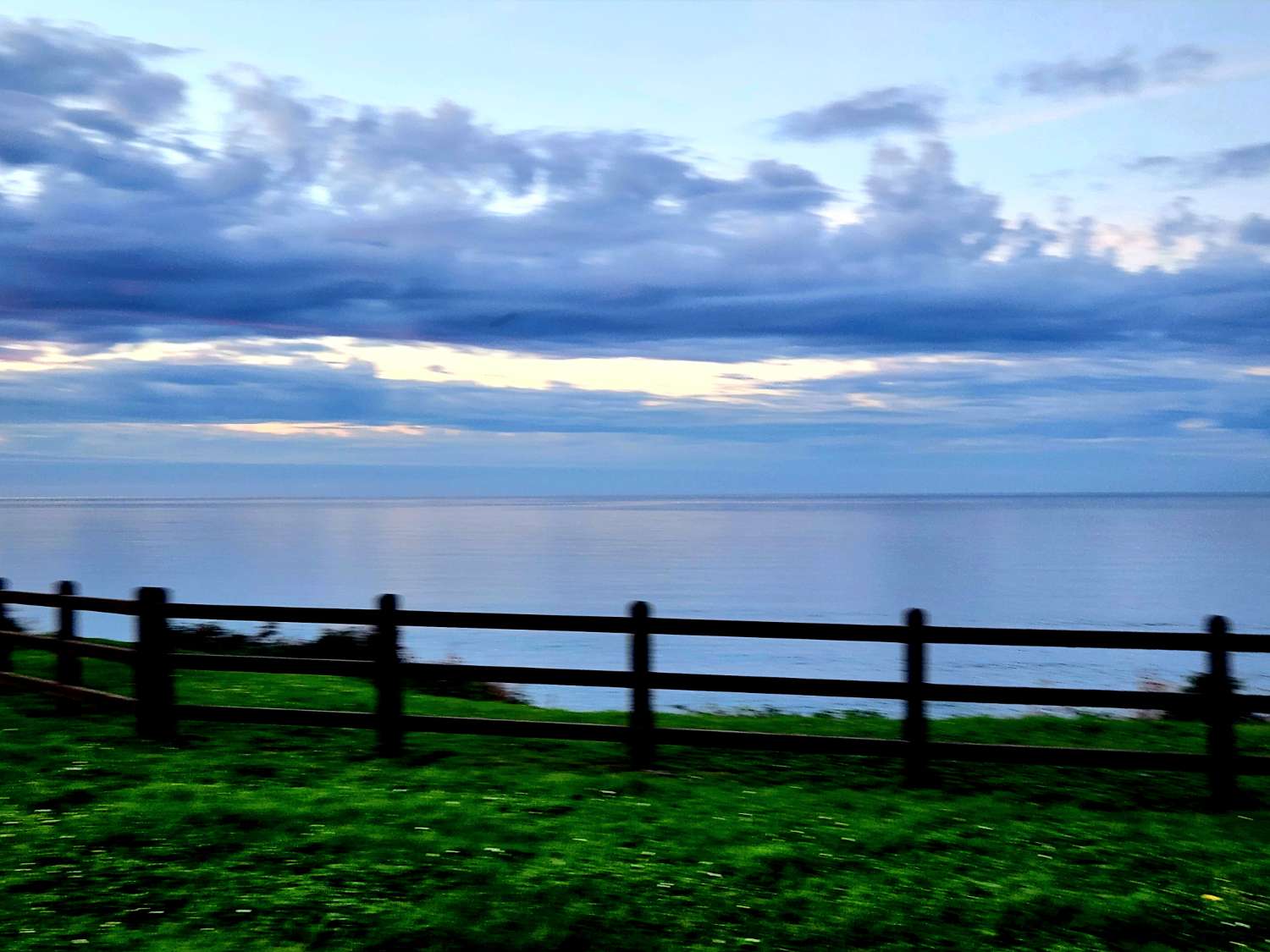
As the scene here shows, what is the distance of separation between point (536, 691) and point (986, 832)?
25.2 m

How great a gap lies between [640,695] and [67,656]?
7.59 m

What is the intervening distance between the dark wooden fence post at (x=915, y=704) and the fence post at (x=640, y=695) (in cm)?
252

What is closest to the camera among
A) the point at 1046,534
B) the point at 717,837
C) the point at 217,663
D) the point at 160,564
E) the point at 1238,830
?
the point at 717,837

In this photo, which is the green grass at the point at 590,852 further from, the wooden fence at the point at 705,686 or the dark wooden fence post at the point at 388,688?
the wooden fence at the point at 705,686

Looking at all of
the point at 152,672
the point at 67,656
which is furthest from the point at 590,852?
the point at 67,656

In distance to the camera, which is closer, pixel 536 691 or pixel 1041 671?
pixel 536 691

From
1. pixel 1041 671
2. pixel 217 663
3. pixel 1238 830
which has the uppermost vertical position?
pixel 217 663

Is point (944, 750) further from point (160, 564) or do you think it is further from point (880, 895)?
point (160, 564)

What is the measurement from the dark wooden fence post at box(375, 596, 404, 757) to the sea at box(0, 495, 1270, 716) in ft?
47.2

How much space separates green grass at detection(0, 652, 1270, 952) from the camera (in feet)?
23.7

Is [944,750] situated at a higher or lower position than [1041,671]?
higher

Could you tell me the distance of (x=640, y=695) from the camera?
1120cm

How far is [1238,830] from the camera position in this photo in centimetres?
964

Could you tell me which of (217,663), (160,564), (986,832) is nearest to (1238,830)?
(986,832)
